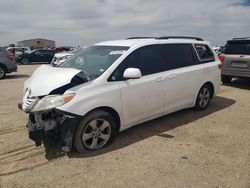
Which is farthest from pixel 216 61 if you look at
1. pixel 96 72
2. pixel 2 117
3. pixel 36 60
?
pixel 36 60

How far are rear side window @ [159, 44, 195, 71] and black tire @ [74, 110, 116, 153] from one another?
5.34 feet

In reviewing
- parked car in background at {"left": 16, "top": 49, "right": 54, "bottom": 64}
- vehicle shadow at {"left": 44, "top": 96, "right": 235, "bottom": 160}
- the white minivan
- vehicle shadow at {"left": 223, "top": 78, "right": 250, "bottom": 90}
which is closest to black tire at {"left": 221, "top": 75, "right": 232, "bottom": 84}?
vehicle shadow at {"left": 223, "top": 78, "right": 250, "bottom": 90}

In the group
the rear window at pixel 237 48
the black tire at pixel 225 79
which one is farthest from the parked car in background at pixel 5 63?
the rear window at pixel 237 48

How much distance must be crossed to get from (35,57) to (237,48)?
21.8 m

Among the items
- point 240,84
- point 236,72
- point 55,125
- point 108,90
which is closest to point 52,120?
point 55,125

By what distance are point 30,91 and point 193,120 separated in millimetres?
3399

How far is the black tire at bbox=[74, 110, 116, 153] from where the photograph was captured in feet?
13.5

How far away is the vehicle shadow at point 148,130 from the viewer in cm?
432

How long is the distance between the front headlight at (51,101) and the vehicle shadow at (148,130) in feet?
2.62

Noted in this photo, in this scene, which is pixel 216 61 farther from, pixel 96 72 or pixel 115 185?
pixel 115 185

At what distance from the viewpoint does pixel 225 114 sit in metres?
6.43

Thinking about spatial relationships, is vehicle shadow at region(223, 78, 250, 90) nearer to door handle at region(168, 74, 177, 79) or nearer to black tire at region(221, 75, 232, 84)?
black tire at region(221, 75, 232, 84)

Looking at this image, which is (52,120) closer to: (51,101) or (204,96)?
(51,101)

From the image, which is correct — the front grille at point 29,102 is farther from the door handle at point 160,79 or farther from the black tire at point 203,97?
the black tire at point 203,97
